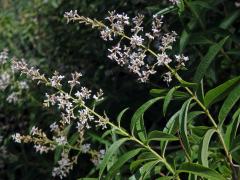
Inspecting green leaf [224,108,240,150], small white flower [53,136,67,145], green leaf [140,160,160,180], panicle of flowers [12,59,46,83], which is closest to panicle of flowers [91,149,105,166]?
small white flower [53,136,67,145]

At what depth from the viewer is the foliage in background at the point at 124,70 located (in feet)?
8.05

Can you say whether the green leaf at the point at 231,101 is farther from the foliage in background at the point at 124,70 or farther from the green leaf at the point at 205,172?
the green leaf at the point at 205,172

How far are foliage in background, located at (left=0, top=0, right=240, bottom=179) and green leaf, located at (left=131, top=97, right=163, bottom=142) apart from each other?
2.1 inches

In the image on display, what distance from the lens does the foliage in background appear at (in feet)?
8.05

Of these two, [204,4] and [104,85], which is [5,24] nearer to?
[104,85]

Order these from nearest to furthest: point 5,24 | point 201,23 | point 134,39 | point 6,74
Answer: point 134,39
point 201,23
point 6,74
point 5,24

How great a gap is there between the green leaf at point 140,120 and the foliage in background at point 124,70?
0.05 metres

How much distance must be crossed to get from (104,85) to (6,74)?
0.71 metres

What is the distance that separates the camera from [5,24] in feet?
19.0

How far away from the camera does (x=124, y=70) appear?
4016 mm

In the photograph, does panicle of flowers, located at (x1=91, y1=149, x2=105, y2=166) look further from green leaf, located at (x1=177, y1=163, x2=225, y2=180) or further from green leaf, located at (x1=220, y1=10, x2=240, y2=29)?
green leaf, located at (x1=220, y1=10, x2=240, y2=29)

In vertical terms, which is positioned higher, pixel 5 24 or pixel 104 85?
pixel 5 24

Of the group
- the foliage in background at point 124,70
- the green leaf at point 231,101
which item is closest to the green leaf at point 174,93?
the foliage in background at point 124,70

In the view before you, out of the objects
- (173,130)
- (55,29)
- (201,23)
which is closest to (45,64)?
(55,29)
